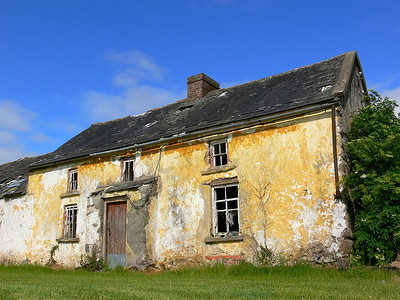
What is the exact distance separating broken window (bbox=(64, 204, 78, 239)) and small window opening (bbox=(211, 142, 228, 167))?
652 cm

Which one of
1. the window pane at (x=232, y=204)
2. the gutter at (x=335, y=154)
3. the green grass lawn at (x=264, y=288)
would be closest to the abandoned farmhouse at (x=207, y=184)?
the gutter at (x=335, y=154)

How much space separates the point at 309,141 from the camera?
11438 mm

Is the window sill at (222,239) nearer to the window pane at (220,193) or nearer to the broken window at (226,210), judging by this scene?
the broken window at (226,210)

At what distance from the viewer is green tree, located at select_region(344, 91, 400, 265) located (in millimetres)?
9938

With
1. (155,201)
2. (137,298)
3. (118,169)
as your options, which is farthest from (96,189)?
(137,298)

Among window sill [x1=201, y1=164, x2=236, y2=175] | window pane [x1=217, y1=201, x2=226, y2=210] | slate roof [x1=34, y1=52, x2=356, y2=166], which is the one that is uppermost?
slate roof [x1=34, y1=52, x2=356, y2=166]

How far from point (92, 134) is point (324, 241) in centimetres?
1256

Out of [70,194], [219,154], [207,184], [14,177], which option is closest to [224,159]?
[219,154]

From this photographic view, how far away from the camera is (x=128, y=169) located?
15.3m

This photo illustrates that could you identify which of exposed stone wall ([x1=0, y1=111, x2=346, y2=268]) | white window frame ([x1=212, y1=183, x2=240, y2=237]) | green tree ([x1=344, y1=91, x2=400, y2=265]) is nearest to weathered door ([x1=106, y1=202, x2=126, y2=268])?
exposed stone wall ([x1=0, y1=111, x2=346, y2=268])

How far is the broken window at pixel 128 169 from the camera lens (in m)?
15.2

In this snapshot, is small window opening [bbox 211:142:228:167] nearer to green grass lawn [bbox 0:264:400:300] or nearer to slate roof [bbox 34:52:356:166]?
slate roof [bbox 34:52:356:166]

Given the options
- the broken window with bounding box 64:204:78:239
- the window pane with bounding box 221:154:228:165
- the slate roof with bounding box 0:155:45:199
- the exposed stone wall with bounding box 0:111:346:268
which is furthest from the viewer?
the slate roof with bounding box 0:155:45:199

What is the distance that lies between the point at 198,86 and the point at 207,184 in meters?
6.56
